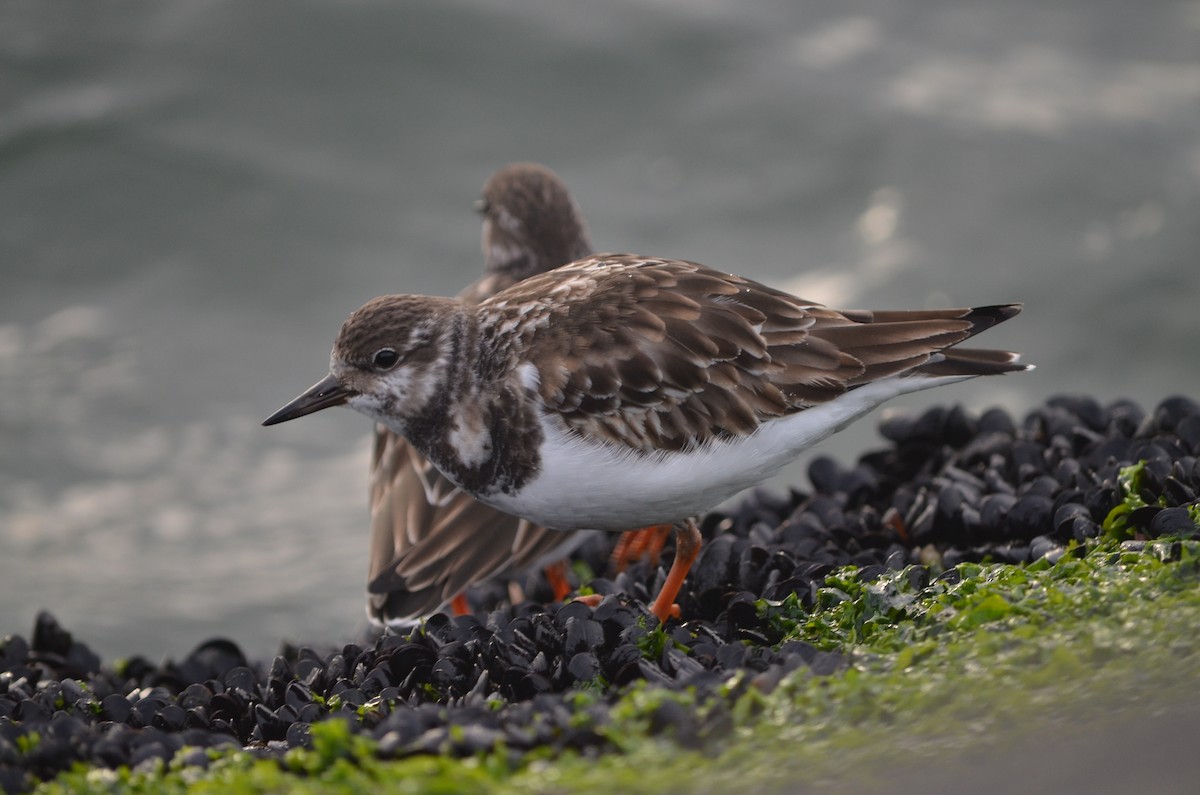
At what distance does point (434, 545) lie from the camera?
225 inches

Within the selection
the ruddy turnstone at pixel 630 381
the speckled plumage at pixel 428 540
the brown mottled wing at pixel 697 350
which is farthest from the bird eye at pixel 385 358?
the speckled plumage at pixel 428 540


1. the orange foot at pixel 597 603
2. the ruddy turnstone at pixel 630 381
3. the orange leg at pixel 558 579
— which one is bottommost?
the orange foot at pixel 597 603

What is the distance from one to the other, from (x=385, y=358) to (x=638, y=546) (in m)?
2.05

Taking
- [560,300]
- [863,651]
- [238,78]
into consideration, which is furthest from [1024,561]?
[238,78]

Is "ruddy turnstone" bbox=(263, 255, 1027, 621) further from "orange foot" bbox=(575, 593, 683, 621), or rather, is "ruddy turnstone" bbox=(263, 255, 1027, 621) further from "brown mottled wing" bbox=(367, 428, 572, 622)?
"brown mottled wing" bbox=(367, 428, 572, 622)

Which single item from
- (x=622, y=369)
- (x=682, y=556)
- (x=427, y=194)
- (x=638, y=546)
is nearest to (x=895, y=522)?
(x=682, y=556)

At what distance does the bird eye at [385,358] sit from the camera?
4934 mm

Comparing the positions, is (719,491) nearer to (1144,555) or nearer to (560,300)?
(560,300)

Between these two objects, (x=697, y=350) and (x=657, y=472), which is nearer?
(x=657, y=472)

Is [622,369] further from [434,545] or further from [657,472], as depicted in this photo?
[434,545]

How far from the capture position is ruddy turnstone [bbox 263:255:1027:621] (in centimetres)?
466

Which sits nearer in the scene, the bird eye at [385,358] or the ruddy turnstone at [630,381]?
the ruddy turnstone at [630,381]

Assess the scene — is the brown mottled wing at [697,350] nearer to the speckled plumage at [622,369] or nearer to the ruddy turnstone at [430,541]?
the speckled plumage at [622,369]

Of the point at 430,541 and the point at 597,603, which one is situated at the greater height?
the point at 430,541
